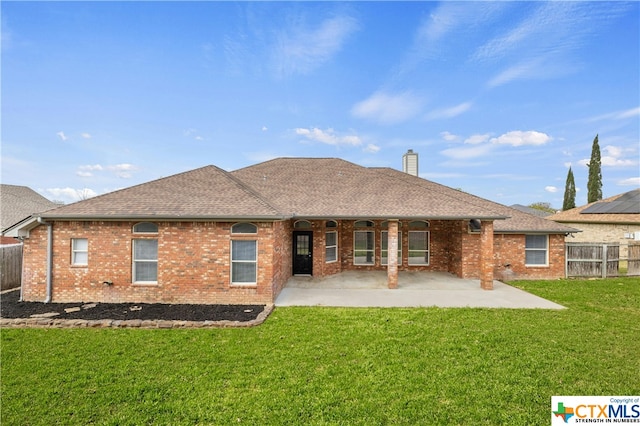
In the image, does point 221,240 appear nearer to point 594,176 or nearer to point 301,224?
point 301,224

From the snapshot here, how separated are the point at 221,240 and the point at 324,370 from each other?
5.60 meters

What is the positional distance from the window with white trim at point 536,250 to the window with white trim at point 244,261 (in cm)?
1240

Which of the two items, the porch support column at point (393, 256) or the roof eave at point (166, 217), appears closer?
the roof eave at point (166, 217)

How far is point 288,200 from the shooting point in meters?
12.0

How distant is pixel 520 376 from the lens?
4.59 m

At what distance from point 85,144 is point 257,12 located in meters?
14.0

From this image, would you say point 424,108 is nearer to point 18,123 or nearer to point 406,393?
point 406,393

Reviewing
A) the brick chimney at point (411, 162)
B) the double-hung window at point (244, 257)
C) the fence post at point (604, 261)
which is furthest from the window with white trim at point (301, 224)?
the fence post at point (604, 261)

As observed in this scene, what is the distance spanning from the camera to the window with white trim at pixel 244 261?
899 centimetres

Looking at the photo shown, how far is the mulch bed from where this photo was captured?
745cm

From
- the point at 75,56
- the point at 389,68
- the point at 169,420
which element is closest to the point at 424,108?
the point at 389,68

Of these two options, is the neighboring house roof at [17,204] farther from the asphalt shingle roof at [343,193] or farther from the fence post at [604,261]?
the fence post at [604,261]

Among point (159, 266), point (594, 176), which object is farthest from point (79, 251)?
point (594, 176)

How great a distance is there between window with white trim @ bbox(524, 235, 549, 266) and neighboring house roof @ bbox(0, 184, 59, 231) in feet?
101
